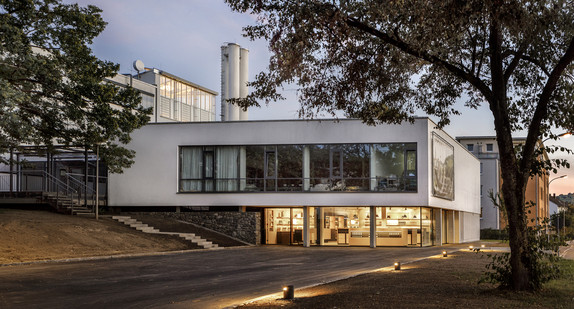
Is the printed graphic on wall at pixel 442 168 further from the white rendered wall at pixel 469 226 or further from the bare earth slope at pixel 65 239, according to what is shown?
the bare earth slope at pixel 65 239

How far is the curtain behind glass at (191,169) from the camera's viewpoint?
110ft

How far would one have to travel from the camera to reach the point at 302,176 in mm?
32344

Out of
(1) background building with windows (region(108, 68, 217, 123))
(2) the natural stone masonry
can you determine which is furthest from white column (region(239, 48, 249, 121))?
(2) the natural stone masonry

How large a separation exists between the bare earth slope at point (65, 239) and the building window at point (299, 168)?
6.40m

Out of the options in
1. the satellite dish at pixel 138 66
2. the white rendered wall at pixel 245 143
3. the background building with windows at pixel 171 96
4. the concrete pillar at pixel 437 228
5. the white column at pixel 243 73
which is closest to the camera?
the white rendered wall at pixel 245 143

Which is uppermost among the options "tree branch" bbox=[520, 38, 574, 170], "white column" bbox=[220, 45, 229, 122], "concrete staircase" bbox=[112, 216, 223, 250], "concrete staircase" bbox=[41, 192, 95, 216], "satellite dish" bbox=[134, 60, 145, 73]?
"satellite dish" bbox=[134, 60, 145, 73]

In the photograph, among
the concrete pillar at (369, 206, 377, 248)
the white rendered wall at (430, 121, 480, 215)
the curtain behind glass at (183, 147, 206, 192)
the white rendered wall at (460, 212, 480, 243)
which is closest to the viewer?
the concrete pillar at (369, 206, 377, 248)

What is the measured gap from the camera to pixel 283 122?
32.6 metres

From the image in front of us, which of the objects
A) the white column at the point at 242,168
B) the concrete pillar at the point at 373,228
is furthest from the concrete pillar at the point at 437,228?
the white column at the point at 242,168

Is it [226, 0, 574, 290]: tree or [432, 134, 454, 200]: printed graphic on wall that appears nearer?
[226, 0, 574, 290]: tree

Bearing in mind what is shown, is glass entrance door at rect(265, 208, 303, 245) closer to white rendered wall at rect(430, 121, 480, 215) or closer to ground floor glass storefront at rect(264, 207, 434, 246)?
ground floor glass storefront at rect(264, 207, 434, 246)

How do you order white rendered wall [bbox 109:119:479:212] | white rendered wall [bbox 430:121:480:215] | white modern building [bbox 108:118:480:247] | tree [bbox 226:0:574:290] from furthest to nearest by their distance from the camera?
white rendered wall [bbox 430:121:480:215] < white modern building [bbox 108:118:480:247] < white rendered wall [bbox 109:119:479:212] < tree [bbox 226:0:574:290]

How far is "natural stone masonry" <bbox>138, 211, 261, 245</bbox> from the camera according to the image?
3194 cm

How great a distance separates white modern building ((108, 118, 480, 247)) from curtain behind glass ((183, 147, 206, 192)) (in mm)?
56
